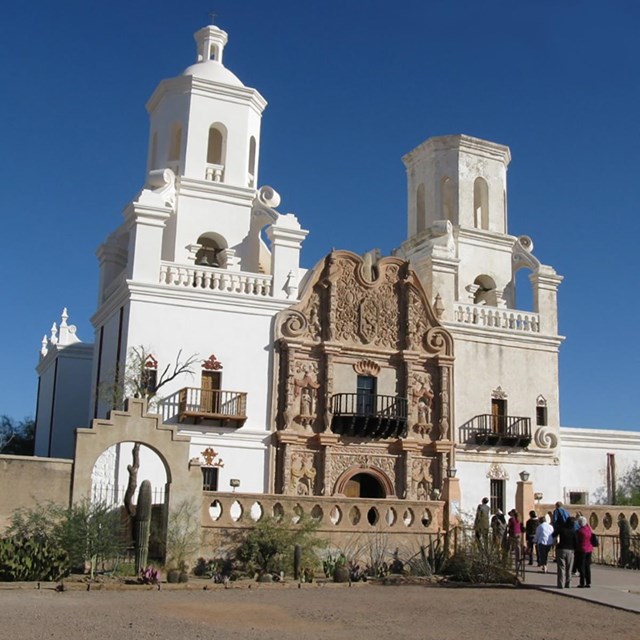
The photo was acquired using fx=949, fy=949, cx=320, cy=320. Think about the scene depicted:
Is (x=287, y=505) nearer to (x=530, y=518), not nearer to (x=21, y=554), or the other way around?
(x=21, y=554)

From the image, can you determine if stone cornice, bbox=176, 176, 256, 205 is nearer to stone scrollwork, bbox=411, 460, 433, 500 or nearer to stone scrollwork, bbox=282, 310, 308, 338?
stone scrollwork, bbox=282, 310, 308, 338

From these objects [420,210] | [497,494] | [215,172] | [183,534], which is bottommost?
[183,534]

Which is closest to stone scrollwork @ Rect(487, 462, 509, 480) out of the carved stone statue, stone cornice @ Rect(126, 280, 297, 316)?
the carved stone statue

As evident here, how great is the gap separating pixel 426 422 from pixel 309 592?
14.0 metres

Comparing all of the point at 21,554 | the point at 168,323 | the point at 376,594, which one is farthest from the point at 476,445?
the point at 21,554

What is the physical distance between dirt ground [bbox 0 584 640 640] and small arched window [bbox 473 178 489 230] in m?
20.4

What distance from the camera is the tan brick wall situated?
20.4m

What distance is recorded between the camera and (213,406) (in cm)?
2881

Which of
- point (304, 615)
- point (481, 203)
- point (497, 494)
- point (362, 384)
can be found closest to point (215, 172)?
point (362, 384)

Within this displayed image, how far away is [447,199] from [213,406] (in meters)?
13.6

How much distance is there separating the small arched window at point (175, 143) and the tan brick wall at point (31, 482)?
15834 millimetres

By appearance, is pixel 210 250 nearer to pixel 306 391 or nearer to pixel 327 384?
pixel 306 391

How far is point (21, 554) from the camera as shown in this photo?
1823cm

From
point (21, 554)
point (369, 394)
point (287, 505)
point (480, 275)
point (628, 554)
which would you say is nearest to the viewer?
point (21, 554)
